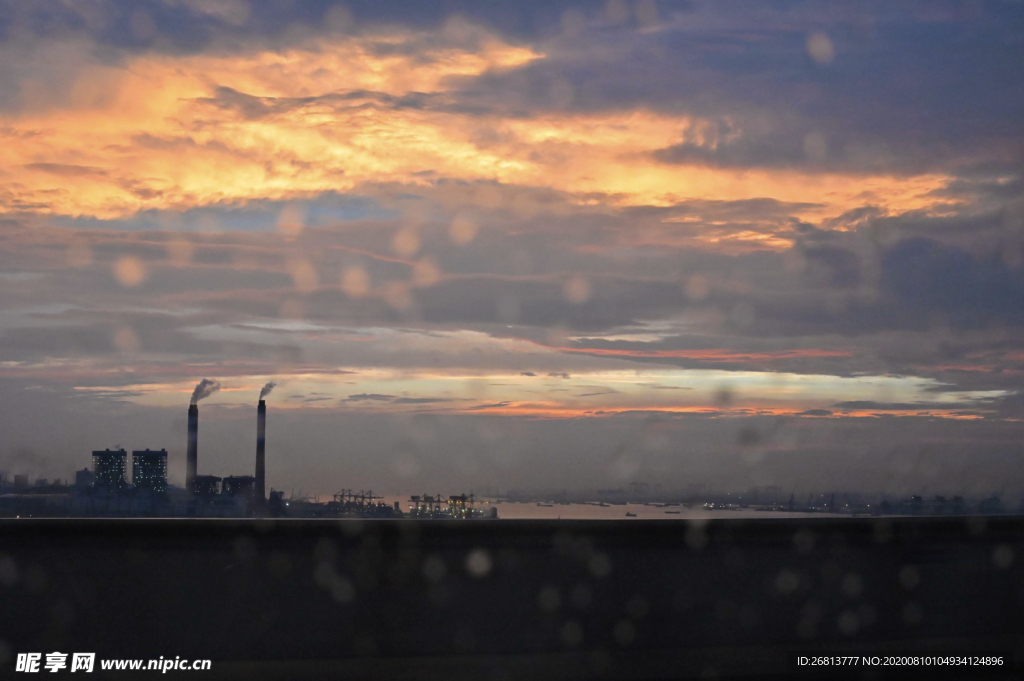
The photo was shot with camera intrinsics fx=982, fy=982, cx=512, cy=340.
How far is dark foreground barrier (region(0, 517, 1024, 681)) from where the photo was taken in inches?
313

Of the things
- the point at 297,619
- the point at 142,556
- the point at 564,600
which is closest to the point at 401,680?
the point at 297,619

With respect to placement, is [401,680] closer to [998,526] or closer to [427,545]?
[427,545]

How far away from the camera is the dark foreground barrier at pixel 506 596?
795cm

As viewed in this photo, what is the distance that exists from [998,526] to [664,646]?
13.2ft

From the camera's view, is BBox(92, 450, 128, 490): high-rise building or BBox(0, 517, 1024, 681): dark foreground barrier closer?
BBox(0, 517, 1024, 681): dark foreground barrier

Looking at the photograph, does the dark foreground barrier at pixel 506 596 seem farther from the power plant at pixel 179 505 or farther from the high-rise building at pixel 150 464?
the high-rise building at pixel 150 464

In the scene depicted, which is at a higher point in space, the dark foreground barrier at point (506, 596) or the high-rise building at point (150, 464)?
the high-rise building at point (150, 464)

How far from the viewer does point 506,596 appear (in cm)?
870

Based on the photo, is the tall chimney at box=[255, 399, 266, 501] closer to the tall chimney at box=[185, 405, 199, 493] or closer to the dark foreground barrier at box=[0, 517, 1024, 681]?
the tall chimney at box=[185, 405, 199, 493]

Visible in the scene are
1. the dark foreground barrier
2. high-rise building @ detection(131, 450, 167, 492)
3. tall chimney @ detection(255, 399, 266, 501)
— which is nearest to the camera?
the dark foreground barrier

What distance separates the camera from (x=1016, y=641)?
9.91 metres

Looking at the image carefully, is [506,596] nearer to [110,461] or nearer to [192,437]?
[110,461]

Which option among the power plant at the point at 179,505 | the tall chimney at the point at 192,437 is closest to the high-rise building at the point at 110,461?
the power plant at the point at 179,505

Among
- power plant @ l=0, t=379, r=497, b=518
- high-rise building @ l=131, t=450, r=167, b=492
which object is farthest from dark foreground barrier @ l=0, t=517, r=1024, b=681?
high-rise building @ l=131, t=450, r=167, b=492
